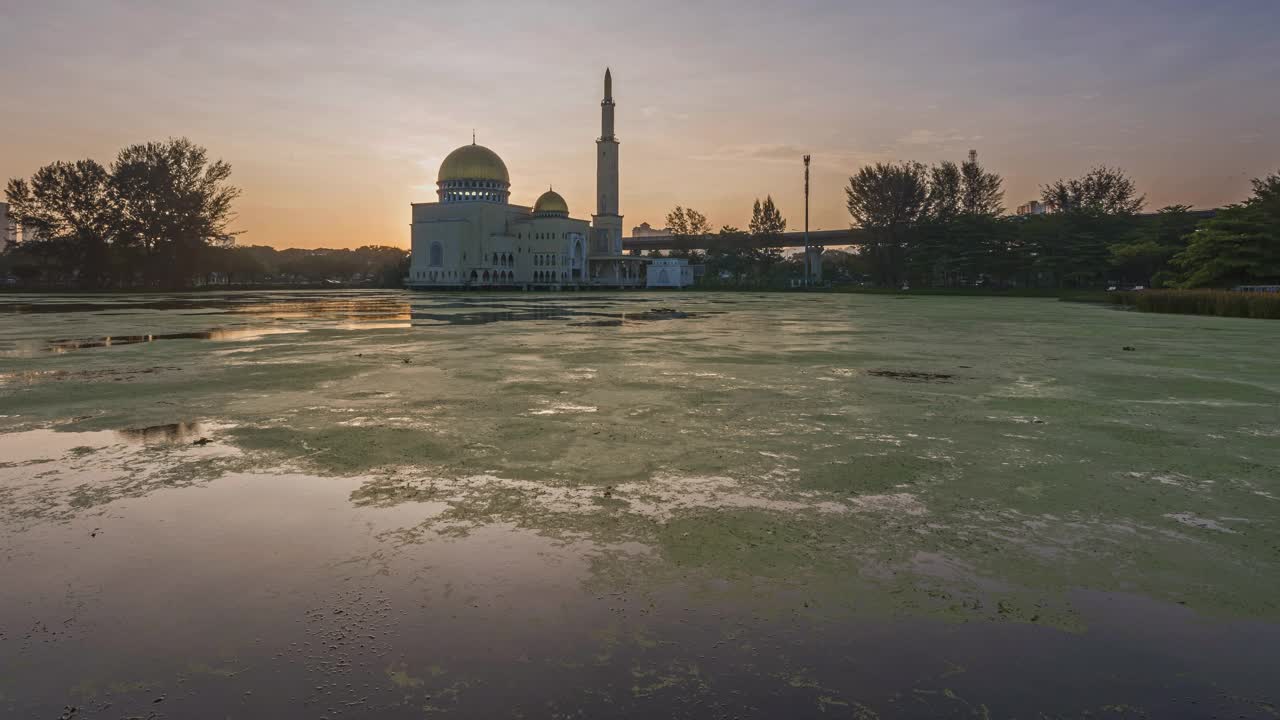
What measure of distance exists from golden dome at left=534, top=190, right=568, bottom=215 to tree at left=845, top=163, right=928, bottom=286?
43.6 m

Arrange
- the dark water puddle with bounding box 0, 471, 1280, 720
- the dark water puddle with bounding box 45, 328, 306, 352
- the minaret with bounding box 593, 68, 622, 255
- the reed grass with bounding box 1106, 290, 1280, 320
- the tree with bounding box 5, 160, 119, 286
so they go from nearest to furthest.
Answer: the dark water puddle with bounding box 0, 471, 1280, 720 < the dark water puddle with bounding box 45, 328, 306, 352 < the reed grass with bounding box 1106, 290, 1280, 320 < the tree with bounding box 5, 160, 119, 286 < the minaret with bounding box 593, 68, 622, 255

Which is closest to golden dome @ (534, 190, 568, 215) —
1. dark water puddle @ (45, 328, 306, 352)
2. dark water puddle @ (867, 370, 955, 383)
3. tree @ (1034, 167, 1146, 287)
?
tree @ (1034, 167, 1146, 287)

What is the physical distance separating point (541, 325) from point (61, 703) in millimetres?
27364

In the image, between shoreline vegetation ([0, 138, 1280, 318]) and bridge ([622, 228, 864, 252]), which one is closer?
shoreline vegetation ([0, 138, 1280, 318])

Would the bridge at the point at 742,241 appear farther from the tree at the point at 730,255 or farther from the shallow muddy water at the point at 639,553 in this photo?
the shallow muddy water at the point at 639,553

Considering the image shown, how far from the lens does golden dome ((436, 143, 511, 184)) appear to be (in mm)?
116125

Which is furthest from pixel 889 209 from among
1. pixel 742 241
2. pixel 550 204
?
pixel 550 204

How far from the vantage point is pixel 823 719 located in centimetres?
342

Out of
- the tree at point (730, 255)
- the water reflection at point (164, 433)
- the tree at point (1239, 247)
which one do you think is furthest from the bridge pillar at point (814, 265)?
the water reflection at point (164, 433)

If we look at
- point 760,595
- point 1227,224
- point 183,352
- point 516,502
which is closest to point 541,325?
point 183,352

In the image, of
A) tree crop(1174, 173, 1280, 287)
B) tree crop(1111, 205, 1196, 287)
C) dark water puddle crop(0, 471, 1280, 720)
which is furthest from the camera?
tree crop(1111, 205, 1196, 287)

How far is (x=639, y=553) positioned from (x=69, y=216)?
10543 centimetres

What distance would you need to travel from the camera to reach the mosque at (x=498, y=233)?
373 ft

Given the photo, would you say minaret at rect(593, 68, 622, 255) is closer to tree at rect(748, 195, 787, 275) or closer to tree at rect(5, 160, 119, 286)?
tree at rect(748, 195, 787, 275)
